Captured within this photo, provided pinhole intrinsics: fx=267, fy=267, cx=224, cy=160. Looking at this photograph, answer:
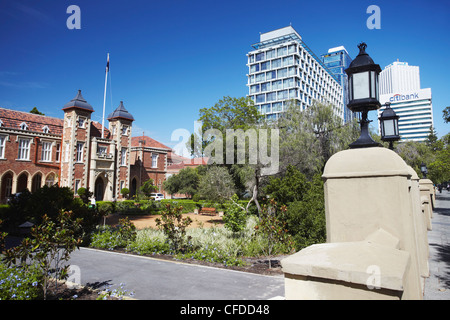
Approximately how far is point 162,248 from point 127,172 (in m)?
29.0

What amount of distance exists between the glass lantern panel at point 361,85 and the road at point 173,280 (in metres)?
4.31

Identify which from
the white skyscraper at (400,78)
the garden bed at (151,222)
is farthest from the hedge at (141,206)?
the white skyscraper at (400,78)

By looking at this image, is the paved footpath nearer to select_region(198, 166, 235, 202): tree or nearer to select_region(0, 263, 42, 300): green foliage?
select_region(0, 263, 42, 300): green foliage

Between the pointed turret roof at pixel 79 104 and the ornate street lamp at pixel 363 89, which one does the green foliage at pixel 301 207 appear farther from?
the pointed turret roof at pixel 79 104

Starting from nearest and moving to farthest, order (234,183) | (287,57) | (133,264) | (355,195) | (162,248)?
(355,195) < (133,264) < (162,248) < (234,183) < (287,57)

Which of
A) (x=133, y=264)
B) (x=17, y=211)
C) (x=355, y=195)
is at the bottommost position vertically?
(x=133, y=264)

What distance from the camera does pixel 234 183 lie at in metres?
19.2

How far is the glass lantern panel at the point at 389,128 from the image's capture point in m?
6.20

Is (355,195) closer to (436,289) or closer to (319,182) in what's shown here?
(436,289)

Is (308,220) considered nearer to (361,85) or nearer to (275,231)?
(275,231)

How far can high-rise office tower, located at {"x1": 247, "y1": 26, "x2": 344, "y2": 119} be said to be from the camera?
68.1 metres

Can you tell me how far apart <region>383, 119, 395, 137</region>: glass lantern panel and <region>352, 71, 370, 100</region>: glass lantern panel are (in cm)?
367

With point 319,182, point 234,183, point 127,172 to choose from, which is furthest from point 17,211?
point 127,172

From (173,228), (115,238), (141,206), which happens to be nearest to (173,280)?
(173,228)
